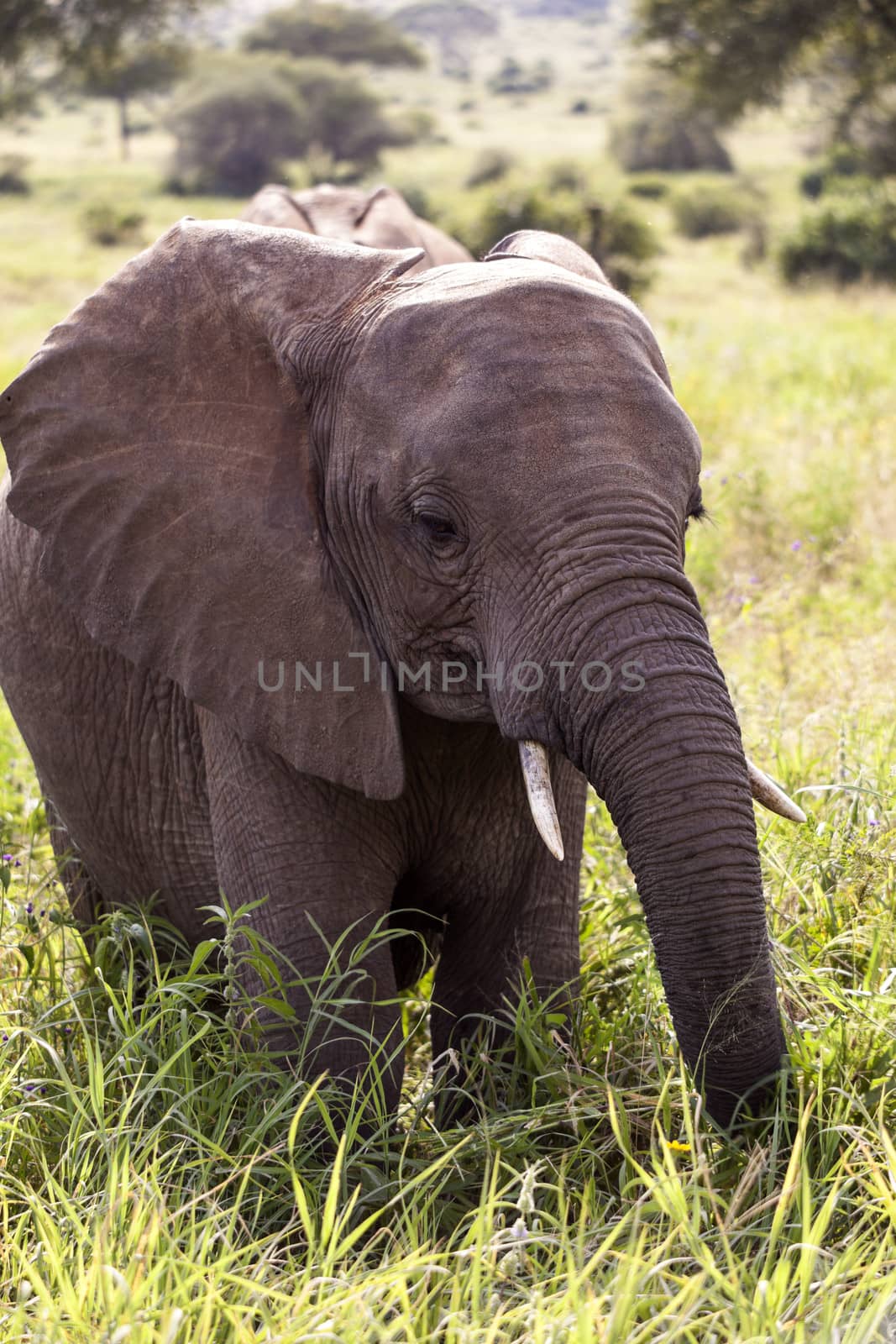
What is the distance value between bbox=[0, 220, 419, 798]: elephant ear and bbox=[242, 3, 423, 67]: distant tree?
42.9 meters

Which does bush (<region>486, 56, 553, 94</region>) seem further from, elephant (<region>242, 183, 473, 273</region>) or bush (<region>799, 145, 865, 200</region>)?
elephant (<region>242, 183, 473, 273</region>)

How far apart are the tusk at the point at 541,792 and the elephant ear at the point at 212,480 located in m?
0.32

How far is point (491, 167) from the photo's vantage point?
3856 centimetres

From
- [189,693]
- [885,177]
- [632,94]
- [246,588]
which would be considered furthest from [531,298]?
[632,94]

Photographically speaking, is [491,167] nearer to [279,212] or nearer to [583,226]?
[583,226]

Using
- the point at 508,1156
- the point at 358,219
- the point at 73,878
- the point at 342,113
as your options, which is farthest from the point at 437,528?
the point at 342,113

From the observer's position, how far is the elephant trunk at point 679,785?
2443mm

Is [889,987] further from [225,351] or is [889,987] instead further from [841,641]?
[841,641]

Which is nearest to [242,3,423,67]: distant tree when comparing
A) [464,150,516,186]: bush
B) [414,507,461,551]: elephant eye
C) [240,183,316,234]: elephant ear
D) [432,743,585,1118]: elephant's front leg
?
[464,150,516,186]: bush

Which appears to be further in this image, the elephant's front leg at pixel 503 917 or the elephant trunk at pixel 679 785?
the elephant's front leg at pixel 503 917

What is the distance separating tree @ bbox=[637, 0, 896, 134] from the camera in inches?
687

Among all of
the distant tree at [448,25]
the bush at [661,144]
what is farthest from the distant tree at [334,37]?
the distant tree at [448,25]

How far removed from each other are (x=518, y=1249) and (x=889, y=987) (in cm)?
106

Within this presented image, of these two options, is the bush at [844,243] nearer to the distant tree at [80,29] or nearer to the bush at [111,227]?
the distant tree at [80,29]
